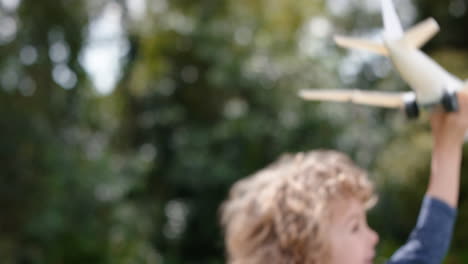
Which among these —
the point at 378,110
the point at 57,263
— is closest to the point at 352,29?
the point at 378,110

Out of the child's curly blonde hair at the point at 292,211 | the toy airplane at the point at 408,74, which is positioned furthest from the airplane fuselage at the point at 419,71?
the child's curly blonde hair at the point at 292,211

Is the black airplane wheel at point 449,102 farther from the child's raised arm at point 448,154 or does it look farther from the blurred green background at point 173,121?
the blurred green background at point 173,121

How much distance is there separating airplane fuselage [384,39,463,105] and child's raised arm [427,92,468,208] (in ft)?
0.39

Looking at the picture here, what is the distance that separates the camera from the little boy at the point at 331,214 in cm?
121

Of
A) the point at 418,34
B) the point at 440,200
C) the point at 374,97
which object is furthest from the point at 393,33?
the point at 440,200

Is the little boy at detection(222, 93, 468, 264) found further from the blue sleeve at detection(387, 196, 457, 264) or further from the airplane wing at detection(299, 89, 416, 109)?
the airplane wing at detection(299, 89, 416, 109)

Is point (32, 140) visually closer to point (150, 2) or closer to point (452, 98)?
point (150, 2)

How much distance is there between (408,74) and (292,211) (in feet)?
1.32

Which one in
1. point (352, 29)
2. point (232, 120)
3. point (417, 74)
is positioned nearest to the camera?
point (417, 74)

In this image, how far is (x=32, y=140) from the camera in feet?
26.7

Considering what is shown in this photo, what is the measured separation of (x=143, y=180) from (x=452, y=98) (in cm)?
878

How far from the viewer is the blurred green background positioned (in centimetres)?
815

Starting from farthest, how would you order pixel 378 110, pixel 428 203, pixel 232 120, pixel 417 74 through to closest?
pixel 378 110 < pixel 232 120 < pixel 417 74 < pixel 428 203

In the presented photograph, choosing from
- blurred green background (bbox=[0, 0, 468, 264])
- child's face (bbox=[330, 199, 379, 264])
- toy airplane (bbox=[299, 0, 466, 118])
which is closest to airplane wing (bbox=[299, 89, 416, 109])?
toy airplane (bbox=[299, 0, 466, 118])
